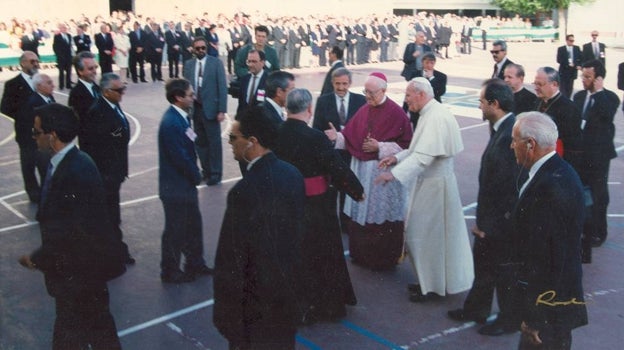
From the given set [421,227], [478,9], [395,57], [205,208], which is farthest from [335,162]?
[478,9]

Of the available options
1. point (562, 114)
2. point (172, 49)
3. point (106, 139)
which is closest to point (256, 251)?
point (106, 139)

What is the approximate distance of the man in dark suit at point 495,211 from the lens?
5043 millimetres

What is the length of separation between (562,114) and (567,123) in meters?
0.10

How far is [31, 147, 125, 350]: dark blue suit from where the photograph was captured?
399 centimetres

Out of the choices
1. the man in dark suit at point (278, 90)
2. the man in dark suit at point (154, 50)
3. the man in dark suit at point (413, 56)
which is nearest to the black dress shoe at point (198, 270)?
the man in dark suit at point (278, 90)

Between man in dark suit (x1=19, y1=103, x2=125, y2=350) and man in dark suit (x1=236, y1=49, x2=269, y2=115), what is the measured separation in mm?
5265

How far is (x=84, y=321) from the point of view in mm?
4289

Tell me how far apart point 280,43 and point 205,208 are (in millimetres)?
19961

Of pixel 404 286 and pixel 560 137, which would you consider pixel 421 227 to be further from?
pixel 560 137

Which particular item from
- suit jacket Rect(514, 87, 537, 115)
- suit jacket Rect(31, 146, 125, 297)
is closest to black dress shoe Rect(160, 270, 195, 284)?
suit jacket Rect(31, 146, 125, 297)

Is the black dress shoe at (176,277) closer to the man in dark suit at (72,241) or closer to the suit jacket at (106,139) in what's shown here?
the suit jacket at (106,139)

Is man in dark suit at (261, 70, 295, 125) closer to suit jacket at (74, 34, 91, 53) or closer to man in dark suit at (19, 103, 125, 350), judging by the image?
man in dark suit at (19, 103, 125, 350)

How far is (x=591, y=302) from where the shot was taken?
20.1 ft

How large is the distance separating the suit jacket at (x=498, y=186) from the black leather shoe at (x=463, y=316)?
0.66 meters
